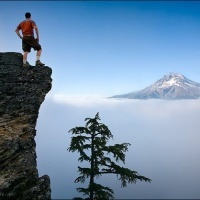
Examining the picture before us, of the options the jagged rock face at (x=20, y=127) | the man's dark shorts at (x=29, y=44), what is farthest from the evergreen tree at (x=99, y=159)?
the man's dark shorts at (x=29, y=44)

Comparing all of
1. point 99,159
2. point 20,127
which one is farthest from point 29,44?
point 99,159

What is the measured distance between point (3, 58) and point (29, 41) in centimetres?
282

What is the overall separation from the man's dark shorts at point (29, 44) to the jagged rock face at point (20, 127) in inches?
48.8

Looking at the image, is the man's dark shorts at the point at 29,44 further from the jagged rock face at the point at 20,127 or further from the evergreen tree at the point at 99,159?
the evergreen tree at the point at 99,159

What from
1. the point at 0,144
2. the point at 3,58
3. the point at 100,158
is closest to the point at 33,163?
the point at 0,144

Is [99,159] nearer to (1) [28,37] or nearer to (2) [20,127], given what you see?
(2) [20,127]

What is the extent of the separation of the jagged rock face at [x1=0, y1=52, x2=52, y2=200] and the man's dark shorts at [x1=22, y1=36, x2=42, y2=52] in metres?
1.24

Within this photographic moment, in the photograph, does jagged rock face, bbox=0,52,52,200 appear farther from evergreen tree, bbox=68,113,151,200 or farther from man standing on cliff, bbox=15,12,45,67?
evergreen tree, bbox=68,113,151,200

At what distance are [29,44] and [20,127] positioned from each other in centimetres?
551

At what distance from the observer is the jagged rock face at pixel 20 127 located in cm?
1227

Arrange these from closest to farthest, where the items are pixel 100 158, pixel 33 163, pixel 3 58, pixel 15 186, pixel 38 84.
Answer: pixel 15 186, pixel 33 163, pixel 38 84, pixel 3 58, pixel 100 158

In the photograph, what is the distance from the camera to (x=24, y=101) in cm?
1495

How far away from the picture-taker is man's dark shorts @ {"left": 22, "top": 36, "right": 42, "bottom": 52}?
16.2 meters

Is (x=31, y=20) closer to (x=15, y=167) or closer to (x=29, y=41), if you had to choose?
(x=29, y=41)
